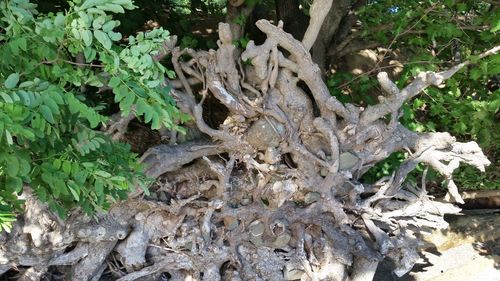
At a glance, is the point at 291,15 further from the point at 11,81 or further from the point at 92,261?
the point at 11,81

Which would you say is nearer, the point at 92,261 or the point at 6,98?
the point at 6,98

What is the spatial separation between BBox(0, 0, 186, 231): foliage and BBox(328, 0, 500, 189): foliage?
101 inches

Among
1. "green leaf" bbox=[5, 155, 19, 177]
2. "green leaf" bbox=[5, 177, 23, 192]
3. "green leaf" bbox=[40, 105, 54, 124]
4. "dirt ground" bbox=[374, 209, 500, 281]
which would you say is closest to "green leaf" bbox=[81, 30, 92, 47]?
"green leaf" bbox=[40, 105, 54, 124]

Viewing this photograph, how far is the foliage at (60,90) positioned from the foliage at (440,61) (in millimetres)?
2566

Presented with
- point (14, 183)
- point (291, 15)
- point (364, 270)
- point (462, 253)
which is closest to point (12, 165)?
point (14, 183)

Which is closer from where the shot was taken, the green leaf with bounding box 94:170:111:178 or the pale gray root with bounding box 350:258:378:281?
the green leaf with bounding box 94:170:111:178

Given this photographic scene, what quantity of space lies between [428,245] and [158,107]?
373 centimetres

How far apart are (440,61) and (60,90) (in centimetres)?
311

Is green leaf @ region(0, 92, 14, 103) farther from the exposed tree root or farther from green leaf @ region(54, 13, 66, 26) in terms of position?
the exposed tree root

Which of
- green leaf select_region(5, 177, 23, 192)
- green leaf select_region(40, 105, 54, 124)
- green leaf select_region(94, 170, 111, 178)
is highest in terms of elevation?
green leaf select_region(40, 105, 54, 124)

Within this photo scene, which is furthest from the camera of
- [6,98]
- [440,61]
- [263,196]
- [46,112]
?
[440,61]

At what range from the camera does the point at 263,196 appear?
335 cm

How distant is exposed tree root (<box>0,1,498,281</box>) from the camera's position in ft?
9.96

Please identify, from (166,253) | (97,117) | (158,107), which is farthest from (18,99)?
(166,253)
